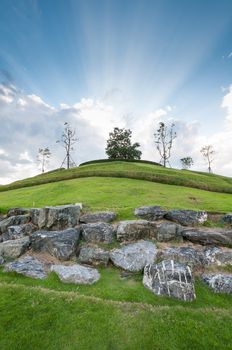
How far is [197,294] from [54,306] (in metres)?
4.30

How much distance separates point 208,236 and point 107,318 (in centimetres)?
555

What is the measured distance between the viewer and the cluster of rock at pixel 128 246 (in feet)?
25.4

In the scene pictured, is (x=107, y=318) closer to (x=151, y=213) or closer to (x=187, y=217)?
(x=151, y=213)

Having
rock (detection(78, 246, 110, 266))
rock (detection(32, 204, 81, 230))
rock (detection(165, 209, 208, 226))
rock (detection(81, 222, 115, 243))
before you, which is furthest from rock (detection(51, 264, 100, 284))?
rock (detection(165, 209, 208, 226))

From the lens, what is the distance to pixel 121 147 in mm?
65188

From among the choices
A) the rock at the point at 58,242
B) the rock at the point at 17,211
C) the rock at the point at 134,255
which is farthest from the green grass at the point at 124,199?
the rock at the point at 58,242

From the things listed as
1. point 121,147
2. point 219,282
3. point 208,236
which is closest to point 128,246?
point 208,236

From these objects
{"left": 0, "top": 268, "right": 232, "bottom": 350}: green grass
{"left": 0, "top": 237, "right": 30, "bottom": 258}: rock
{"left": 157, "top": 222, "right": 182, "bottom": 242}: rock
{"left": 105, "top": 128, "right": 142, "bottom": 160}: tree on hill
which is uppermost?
{"left": 105, "top": 128, "right": 142, "bottom": 160}: tree on hill

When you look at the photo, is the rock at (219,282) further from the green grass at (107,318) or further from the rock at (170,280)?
the rock at (170,280)

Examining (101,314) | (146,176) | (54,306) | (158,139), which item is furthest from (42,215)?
(158,139)

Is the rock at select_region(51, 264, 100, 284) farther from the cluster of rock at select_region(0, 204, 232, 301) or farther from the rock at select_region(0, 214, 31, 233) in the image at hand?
the rock at select_region(0, 214, 31, 233)

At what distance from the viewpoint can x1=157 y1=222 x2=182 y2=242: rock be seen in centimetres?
1009

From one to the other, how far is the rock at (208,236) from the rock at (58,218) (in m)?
5.33

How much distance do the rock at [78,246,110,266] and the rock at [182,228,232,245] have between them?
3.59m
